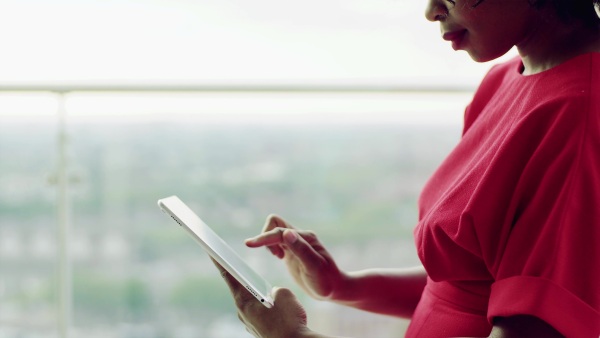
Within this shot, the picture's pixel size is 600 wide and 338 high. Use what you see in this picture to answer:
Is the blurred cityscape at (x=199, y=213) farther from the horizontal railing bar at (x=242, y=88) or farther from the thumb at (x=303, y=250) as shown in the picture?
the thumb at (x=303, y=250)

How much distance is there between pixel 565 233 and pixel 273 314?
1.29 ft

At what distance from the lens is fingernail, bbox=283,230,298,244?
3.87 feet

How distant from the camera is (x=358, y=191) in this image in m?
2.03

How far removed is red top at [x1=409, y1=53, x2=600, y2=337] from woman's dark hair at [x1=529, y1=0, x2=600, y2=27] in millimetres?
57

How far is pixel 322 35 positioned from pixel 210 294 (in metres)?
0.79

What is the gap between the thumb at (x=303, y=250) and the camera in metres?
1.18

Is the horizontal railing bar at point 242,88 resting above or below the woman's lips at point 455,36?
below

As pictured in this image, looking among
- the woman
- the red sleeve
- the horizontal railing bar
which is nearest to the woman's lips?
the woman

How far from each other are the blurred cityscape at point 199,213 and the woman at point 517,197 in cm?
89

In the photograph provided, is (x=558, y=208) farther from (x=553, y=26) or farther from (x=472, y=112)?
(x=472, y=112)

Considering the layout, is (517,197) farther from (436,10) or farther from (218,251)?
(218,251)

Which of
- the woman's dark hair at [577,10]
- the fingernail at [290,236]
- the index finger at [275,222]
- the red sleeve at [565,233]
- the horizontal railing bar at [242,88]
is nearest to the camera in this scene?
the red sleeve at [565,233]

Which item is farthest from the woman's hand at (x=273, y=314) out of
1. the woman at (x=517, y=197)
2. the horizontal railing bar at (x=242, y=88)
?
the horizontal railing bar at (x=242, y=88)

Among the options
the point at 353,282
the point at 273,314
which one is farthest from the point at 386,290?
the point at 273,314
